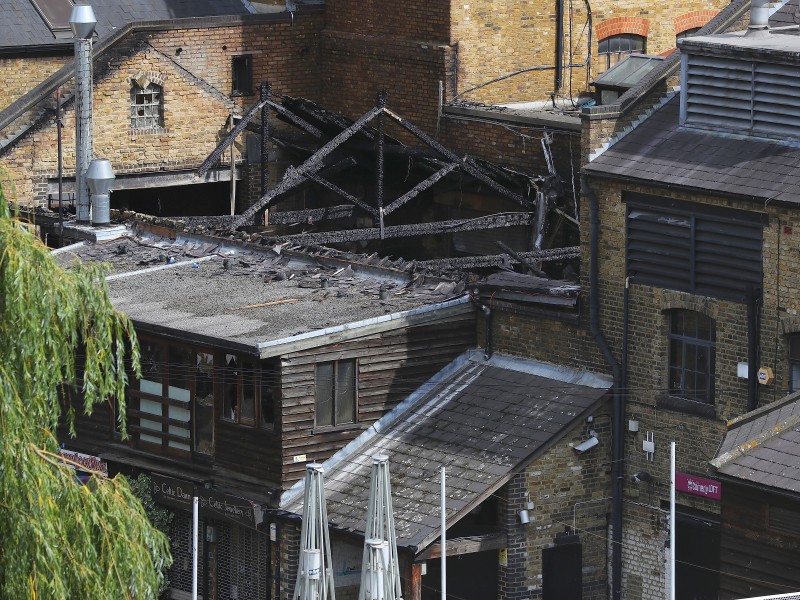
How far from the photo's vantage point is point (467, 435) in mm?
31578

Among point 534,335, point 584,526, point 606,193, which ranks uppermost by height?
point 606,193

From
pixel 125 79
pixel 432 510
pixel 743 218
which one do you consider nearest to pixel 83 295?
pixel 432 510

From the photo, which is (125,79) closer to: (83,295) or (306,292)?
(306,292)

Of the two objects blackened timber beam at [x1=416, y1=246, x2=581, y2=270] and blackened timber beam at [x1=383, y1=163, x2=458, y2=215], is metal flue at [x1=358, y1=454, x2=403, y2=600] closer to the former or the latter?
blackened timber beam at [x1=416, y1=246, x2=581, y2=270]

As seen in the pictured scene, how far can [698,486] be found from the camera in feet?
100

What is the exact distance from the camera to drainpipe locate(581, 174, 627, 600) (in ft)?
103

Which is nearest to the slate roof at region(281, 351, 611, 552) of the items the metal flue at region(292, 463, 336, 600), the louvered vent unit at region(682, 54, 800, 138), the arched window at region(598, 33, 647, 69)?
the metal flue at region(292, 463, 336, 600)

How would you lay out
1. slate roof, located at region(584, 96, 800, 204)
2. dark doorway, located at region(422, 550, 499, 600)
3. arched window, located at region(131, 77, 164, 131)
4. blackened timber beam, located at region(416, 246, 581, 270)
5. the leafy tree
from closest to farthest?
slate roof, located at region(584, 96, 800, 204) → dark doorway, located at region(422, 550, 499, 600) → the leafy tree → blackened timber beam, located at region(416, 246, 581, 270) → arched window, located at region(131, 77, 164, 131)

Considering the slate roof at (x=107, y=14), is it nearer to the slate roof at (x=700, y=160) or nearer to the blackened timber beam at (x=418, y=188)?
the blackened timber beam at (x=418, y=188)

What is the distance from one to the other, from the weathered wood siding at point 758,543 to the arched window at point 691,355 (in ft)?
13.2

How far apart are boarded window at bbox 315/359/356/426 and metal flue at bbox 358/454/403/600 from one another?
3.93 meters

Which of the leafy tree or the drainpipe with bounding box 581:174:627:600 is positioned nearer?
the drainpipe with bounding box 581:174:627:600

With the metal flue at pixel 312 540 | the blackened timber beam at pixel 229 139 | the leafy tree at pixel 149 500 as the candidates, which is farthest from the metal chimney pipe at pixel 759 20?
the blackened timber beam at pixel 229 139

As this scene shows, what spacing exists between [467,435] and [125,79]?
1307 cm
